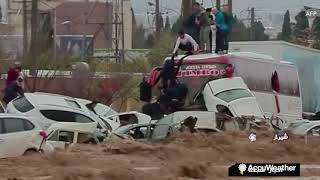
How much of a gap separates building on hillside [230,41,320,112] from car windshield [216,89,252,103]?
8942 millimetres

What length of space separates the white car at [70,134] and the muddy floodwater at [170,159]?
2148mm

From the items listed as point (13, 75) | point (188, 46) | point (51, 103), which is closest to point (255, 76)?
point (188, 46)

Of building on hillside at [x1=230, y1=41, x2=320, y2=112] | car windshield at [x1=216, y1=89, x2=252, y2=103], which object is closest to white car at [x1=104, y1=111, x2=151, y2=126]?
car windshield at [x1=216, y1=89, x2=252, y2=103]

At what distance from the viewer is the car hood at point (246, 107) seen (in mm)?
24009

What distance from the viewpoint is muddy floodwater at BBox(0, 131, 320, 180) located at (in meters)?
13.5

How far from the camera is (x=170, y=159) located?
52.7ft

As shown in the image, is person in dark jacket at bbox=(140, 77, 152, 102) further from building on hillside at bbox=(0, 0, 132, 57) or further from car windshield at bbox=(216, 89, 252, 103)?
building on hillside at bbox=(0, 0, 132, 57)

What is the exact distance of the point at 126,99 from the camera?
46656mm

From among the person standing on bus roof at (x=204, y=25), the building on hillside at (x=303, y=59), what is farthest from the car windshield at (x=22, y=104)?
the building on hillside at (x=303, y=59)

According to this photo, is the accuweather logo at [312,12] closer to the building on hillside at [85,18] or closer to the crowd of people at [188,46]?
the building on hillside at [85,18]

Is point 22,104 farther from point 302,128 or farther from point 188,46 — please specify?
point 302,128

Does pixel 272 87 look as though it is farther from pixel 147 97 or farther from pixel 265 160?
pixel 265 160

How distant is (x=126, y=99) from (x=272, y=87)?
1854cm

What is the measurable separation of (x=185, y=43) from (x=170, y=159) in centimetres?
977
